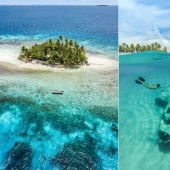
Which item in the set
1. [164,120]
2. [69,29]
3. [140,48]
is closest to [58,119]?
[164,120]

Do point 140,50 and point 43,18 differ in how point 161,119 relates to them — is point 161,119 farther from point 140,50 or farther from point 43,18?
point 43,18

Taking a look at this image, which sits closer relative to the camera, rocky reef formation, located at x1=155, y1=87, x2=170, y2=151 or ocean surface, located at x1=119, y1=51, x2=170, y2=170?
ocean surface, located at x1=119, y1=51, x2=170, y2=170

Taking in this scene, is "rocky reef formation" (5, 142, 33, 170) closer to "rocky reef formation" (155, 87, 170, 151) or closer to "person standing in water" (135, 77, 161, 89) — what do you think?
"rocky reef formation" (155, 87, 170, 151)

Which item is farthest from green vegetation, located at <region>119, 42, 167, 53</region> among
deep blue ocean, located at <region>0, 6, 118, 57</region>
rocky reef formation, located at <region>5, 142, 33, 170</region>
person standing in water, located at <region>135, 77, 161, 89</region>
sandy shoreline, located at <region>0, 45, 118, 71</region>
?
rocky reef formation, located at <region>5, 142, 33, 170</region>

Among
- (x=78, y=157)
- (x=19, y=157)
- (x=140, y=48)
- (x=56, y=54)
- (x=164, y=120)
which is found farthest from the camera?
(x=140, y=48)

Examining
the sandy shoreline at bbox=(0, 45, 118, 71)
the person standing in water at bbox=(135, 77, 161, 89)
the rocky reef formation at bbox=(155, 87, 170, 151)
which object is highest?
the sandy shoreline at bbox=(0, 45, 118, 71)

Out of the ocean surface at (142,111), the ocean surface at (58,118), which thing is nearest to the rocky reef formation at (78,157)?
the ocean surface at (58,118)

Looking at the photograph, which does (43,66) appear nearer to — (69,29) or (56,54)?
(56,54)
